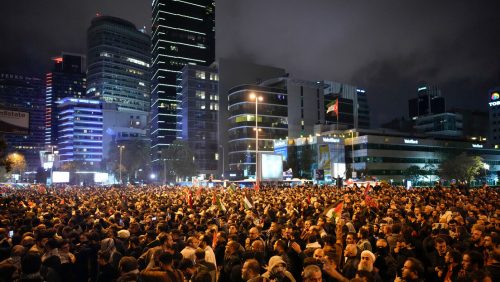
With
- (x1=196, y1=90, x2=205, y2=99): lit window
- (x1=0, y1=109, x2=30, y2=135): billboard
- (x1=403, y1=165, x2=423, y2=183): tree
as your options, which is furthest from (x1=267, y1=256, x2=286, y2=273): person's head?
(x1=196, y1=90, x2=205, y2=99): lit window

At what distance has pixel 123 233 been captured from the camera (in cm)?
1055

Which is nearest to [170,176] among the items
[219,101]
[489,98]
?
[219,101]

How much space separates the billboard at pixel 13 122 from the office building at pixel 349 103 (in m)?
118

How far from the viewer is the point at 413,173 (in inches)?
3981

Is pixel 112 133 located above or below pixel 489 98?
below

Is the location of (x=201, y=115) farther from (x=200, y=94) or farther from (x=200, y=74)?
(x=200, y=74)

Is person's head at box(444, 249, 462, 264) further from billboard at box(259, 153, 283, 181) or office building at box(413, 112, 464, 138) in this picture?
office building at box(413, 112, 464, 138)

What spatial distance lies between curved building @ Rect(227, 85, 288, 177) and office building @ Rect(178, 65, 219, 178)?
32.5ft

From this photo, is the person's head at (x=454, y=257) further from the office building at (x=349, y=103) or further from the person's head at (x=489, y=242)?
the office building at (x=349, y=103)

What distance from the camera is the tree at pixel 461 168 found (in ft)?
310

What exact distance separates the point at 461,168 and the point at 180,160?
221 ft

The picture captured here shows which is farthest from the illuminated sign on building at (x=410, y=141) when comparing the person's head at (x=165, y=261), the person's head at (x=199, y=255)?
the person's head at (x=165, y=261)

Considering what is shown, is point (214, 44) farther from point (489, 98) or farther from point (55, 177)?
point (55, 177)

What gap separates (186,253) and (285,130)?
10994 centimetres
